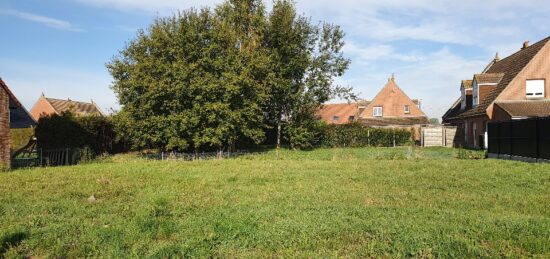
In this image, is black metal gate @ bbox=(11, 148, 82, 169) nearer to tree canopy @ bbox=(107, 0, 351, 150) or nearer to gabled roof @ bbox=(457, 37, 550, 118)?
tree canopy @ bbox=(107, 0, 351, 150)

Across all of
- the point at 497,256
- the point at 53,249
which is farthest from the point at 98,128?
the point at 497,256

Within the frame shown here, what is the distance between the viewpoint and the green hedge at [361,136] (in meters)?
36.8

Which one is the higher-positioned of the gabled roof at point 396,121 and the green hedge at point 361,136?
the gabled roof at point 396,121

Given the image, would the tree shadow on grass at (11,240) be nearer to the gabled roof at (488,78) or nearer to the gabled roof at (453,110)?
the gabled roof at (488,78)

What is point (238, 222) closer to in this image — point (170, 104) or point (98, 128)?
point (170, 104)

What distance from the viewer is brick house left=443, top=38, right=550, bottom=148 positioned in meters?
28.4

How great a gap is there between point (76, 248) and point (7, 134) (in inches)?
618

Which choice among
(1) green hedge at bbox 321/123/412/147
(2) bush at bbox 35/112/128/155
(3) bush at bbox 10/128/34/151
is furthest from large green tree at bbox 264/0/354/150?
(3) bush at bbox 10/128/34/151

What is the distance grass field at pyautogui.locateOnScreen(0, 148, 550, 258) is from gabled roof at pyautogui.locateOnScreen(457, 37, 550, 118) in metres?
20.8

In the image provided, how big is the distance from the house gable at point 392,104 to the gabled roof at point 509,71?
2094 centimetres

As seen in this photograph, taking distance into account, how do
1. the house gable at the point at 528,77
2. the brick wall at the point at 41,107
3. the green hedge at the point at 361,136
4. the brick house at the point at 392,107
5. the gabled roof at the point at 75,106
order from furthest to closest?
the brick wall at the point at 41,107 < the gabled roof at the point at 75,106 < the brick house at the point at 392,107 < the green hedge at the point at 361,136 < the house gable at the point at 528,77

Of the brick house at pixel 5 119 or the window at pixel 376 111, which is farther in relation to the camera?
the window at pixel 376 111

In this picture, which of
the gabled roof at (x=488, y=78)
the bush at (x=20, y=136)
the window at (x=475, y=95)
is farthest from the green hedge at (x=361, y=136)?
the bush at (x=20, y=136)

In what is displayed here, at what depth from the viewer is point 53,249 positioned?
544 cm
